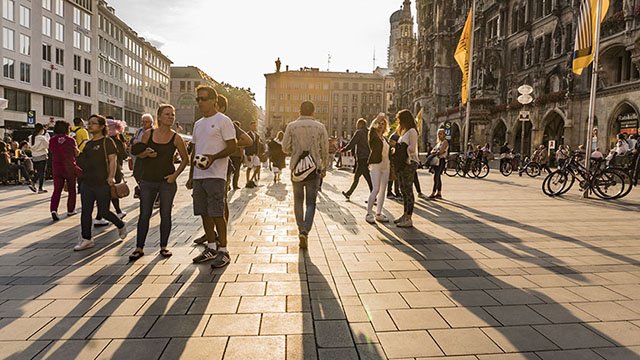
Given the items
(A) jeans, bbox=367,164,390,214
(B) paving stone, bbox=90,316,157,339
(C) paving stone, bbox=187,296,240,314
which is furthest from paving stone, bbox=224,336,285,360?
(A) jeans, bbox=367,164,390,214

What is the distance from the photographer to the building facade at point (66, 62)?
147 feet

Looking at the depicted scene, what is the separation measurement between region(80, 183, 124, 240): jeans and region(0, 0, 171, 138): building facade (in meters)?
30.7

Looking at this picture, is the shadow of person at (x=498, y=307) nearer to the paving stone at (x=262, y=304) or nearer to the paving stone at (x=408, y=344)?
the paving stone at (x=408, y=344)

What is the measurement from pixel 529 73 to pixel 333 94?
82.7m

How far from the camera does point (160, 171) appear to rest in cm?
560

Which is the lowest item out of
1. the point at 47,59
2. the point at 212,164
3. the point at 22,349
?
the point at 22,349

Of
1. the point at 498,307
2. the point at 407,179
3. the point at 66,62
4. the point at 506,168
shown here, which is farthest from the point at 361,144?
the point at 66,62

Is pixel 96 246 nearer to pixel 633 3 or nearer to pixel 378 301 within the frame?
pixel 378 301

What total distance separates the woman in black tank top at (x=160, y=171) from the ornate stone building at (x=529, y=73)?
28437mm

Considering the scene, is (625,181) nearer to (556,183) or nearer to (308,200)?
(556,183)

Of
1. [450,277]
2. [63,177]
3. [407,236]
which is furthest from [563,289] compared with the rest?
[63,177]

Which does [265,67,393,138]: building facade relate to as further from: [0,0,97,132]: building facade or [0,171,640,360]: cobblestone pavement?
[0,171,640,360]: cobblestone pavement

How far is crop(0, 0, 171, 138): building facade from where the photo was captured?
44.7 metres

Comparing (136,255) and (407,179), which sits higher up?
(407,179)
